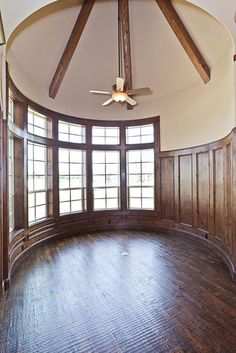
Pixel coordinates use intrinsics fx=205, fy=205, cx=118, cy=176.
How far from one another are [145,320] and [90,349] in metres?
0.65

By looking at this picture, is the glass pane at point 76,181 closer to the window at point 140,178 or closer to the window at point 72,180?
the window at point 72,180

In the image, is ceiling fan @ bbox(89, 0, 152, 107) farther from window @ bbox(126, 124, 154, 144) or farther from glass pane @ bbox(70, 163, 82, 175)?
glass pane @ bbox(70, 163, 82, 175)

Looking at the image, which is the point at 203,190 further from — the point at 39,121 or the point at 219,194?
the point at 39,121

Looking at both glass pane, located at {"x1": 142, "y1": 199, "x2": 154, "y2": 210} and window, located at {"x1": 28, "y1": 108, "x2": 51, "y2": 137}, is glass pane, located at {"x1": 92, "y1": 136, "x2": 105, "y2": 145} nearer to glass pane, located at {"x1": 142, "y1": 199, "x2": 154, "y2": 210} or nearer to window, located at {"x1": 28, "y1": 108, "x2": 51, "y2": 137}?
window, located at {"x1": 28, "y1": 108, "x2": 51, "y2": 137}

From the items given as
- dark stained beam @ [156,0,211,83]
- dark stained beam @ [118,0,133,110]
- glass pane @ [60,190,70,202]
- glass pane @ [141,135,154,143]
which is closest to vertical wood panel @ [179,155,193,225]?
glass pane @ [141,135,154,143]

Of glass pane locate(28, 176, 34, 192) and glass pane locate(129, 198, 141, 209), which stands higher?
glass pane locate(28, 176, 34, 192)

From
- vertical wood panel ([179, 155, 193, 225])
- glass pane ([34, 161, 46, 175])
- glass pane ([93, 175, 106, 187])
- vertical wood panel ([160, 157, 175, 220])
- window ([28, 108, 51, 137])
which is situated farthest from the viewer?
glass pane ([93, 175, 106, 187])

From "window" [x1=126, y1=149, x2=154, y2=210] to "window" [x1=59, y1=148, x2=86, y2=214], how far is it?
4.42 feet

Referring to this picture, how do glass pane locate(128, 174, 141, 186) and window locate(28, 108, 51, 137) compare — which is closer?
window locate(28, 108, 51, 137)

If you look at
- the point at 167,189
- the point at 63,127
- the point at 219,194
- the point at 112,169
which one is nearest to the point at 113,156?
the point at 112,169

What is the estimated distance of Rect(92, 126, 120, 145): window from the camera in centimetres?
595

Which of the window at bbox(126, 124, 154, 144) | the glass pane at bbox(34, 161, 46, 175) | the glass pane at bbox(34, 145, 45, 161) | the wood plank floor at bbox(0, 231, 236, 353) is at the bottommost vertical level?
the wood plank floor at bbox(0, 231, 236, 353)

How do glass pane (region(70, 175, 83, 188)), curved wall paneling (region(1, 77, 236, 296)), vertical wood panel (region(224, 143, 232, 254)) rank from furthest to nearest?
1. glass pane (region(70, 175, 83, 188))
2. curved wall paneling (region(1, 77, 236, 296))
3. vertical wood panel (region(224, 143, 232, 254))

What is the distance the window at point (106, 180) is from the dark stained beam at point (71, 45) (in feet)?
6.61
